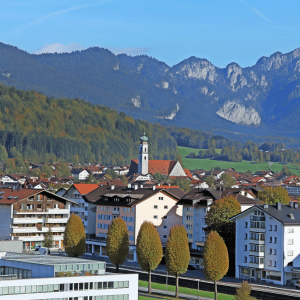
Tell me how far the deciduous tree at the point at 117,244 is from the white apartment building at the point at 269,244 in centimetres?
1265

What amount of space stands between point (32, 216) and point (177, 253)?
3456cm

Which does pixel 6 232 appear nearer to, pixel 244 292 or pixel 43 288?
pixel 244 292

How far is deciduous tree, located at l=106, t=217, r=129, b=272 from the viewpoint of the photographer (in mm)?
84062

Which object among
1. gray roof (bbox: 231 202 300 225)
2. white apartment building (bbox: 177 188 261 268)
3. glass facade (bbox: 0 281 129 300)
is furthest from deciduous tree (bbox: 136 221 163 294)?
glass facade (bbox: 0 281 129 300)

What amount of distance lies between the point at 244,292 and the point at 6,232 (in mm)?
49136

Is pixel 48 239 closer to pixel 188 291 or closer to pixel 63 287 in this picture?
pixel 188 291

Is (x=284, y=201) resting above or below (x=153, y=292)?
above

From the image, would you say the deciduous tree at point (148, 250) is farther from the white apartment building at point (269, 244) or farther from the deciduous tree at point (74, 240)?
the deciduous tree at point (74, 240)

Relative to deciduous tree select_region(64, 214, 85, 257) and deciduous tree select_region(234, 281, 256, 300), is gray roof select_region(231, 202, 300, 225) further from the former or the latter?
deciduous tree select_region(64, 214, 85, 257)

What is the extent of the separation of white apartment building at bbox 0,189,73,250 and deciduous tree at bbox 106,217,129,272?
21.2 metres

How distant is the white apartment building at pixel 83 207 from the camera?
4515 inches

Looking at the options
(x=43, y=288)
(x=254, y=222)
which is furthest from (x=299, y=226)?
(x=43, y=288)

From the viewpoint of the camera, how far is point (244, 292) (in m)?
63.9

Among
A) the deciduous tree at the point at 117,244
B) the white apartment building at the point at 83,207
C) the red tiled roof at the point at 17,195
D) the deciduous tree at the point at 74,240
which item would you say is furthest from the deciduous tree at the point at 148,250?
the white apartment building at the point at 83,207
